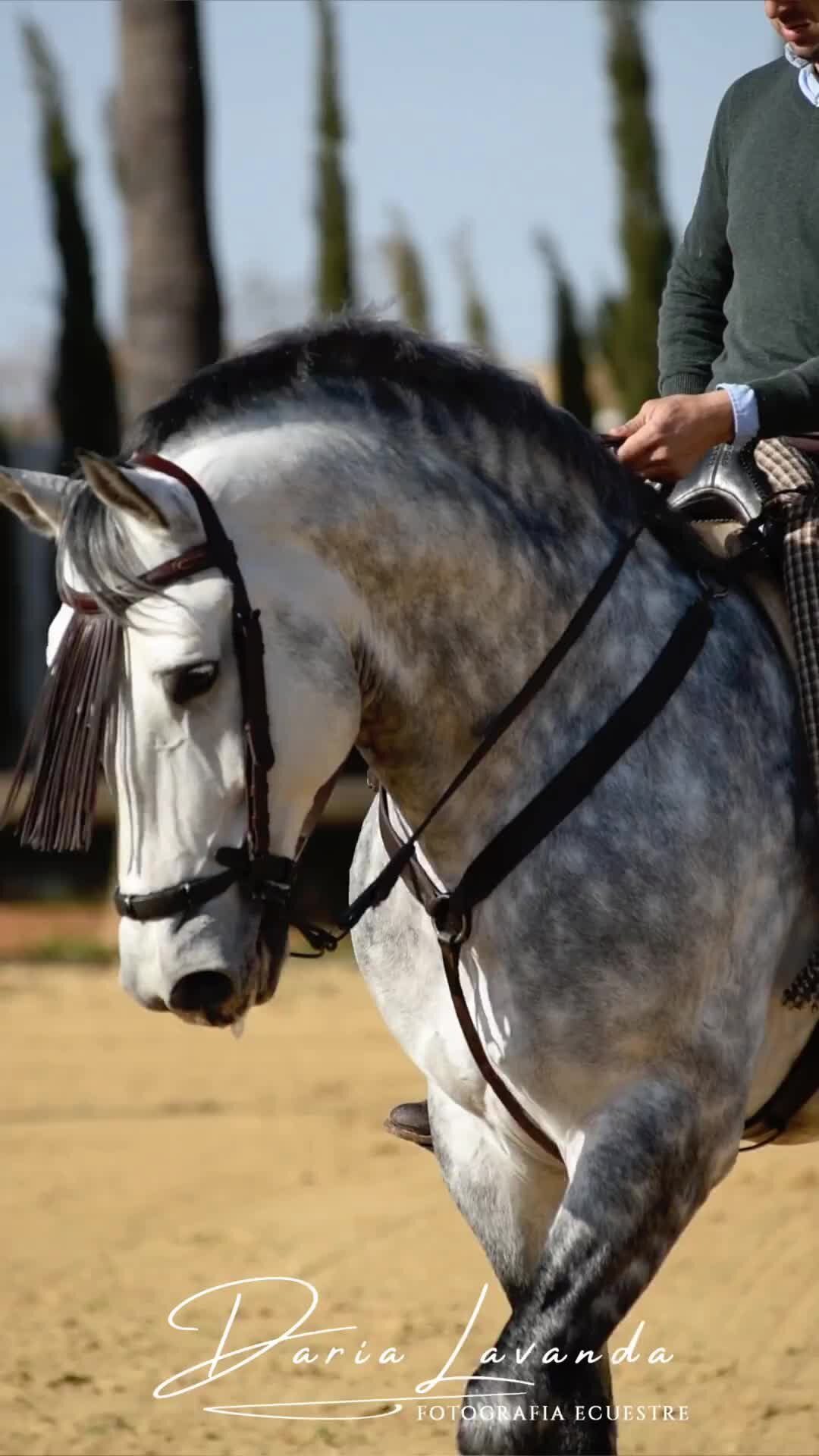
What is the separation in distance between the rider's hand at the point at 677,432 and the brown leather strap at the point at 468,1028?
0.78 meters

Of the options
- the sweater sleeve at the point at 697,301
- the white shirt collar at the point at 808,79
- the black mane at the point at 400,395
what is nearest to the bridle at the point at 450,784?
the black mane at the point at 400,395

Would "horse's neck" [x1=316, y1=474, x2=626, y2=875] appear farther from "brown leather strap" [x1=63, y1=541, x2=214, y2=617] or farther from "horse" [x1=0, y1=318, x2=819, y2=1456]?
"brown leather strap" [x1=63, y1=541, x2=214, y2=617]

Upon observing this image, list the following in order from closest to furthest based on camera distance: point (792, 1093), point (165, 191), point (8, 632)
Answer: point (792, 1093) → point (165, 191) → point (8, 632)

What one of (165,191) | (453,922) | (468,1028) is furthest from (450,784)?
(165,191)

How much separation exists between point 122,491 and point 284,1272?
387 centimetres

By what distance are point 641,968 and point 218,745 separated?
730 millimetres

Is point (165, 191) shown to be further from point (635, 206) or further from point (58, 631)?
point (58, 631)

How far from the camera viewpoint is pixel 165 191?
37.0 ft

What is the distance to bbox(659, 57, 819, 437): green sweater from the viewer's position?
3352 mm

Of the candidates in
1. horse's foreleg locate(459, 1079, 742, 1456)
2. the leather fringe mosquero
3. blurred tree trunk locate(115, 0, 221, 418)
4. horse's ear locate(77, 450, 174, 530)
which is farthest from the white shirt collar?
blurred tree trunk locate(115, 0, 221, 418)

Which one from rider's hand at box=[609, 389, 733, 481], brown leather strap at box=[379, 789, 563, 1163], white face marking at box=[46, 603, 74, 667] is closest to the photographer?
white face marking at box=[46, 603, 74, 667]

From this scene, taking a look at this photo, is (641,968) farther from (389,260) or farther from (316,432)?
(389,260)

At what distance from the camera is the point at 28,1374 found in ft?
16.7

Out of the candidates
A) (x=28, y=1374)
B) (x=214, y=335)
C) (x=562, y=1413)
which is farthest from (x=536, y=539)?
(x=214, y=335)
